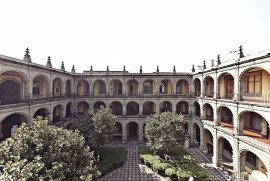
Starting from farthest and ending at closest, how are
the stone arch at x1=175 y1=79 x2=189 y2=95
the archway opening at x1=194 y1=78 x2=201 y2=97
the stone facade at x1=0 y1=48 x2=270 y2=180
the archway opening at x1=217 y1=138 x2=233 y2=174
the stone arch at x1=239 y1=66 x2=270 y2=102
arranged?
1. the stone arch at x1=175 y1=79 x2=189 y2=95
2. the archway opening at x1=194 y1=78 x2=201 y2=97
3. the archway opening at x1=217 y1=138 x2=233 y2=174
4. the stone facade at x1=0 y1=48 x2=270 y2=180
5. the stone arch at x1=239 y1=66 x2=270 y2=102

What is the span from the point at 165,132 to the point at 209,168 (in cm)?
723

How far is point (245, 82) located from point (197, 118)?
1051cm

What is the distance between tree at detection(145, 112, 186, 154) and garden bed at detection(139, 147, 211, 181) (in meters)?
1.73

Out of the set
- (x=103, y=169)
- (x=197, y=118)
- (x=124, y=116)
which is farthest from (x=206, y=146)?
(x=103, y=169)

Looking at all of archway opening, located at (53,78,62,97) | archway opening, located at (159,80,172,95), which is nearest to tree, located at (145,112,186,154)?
archway opening, located at (159,80,172,95)

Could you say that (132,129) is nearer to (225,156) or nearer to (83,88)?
(83,88)

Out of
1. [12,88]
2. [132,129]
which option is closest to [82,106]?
[132,129]

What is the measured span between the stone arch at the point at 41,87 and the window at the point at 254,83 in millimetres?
25516

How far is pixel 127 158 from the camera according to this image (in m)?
23.8

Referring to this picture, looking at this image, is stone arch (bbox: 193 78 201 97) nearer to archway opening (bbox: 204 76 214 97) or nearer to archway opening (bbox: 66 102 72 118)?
archway opening (bbox: 204 76 214 97)

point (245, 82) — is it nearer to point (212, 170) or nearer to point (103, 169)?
point (212, 170)

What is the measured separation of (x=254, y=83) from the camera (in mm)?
18609

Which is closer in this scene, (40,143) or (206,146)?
(40,143)

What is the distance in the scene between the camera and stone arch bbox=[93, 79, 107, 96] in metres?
32.6
